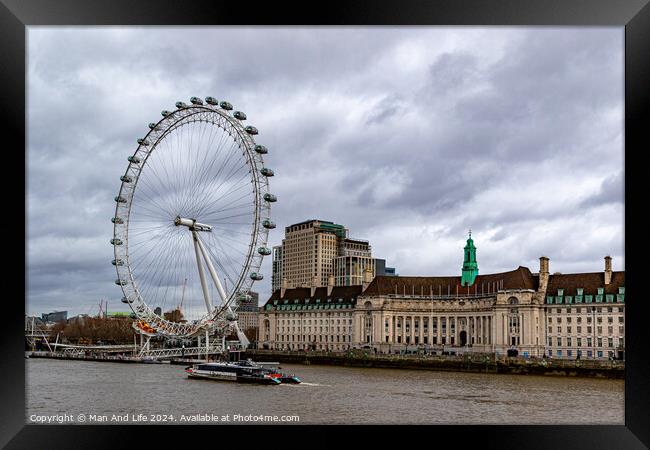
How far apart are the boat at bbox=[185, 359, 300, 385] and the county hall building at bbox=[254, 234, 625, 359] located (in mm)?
22487

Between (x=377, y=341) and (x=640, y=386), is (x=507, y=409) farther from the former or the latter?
(x=377, y=341)

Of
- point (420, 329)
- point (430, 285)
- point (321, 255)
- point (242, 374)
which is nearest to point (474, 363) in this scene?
point (242, 374)

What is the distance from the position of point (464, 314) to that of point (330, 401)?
38288 millimetres

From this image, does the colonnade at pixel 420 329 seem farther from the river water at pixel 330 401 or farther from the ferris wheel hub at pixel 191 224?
the ferris wheel hub at pixel 191 224

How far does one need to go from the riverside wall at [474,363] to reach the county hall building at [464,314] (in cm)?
563

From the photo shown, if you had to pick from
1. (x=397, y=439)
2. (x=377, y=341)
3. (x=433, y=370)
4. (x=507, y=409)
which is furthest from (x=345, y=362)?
(x=397, y=439)

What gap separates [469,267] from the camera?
6156 cm

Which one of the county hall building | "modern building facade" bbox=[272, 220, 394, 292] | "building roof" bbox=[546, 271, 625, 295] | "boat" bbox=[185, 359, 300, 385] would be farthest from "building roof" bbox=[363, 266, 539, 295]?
"boat" bbox=[185, 359, 300, 385]

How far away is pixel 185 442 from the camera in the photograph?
32.8ft

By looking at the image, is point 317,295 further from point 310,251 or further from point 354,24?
point 354,24

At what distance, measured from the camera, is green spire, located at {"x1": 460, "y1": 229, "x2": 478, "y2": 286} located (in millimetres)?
61094

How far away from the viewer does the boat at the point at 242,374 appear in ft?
100

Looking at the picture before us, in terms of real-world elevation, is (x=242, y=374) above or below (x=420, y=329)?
above

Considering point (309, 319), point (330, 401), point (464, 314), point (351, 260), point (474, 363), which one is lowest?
point (474, 363)
